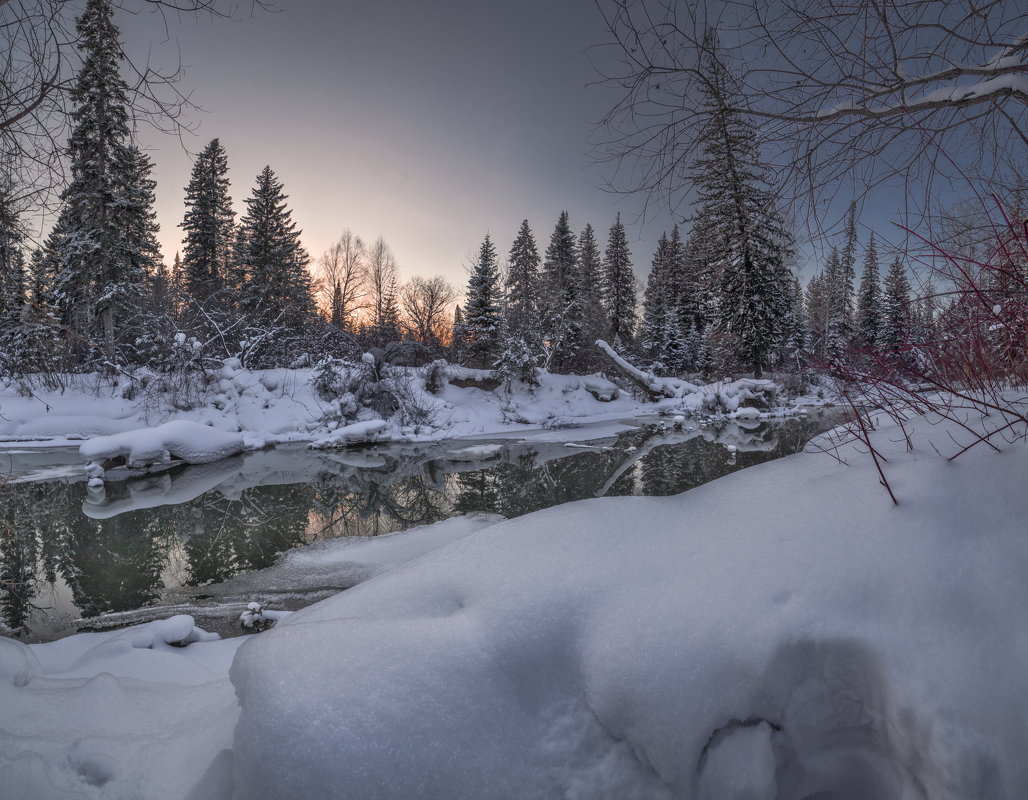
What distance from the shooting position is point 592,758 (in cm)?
118

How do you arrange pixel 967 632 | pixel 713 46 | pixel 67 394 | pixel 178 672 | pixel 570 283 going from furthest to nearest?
pixel 570 283, pixel 67 394, pixel 178 672, pixel 713 46, pixel 967 632

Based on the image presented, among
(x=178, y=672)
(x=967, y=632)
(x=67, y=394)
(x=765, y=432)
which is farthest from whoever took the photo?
(x=765, y=432)

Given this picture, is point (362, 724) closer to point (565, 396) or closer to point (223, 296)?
point (565, 396)

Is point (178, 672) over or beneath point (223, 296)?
beneath

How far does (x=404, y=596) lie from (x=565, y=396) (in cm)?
1564

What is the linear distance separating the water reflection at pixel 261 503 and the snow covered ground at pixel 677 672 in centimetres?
315

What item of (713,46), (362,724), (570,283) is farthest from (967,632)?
(570,283)

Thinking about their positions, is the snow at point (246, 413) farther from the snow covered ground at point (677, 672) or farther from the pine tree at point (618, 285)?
the pine tree at point (618, 285)

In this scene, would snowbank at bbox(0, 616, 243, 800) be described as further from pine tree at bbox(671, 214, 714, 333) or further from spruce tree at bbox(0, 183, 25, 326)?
pine tree at bbox(671, 214, 714, 333)

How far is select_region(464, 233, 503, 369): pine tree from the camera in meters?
25.2

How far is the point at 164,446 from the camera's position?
8438mm

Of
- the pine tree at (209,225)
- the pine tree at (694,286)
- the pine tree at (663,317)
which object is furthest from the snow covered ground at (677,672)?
the pine tree at (209,225)

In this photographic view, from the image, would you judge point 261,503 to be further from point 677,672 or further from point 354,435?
point 677,672

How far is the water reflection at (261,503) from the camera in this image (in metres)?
4.23
